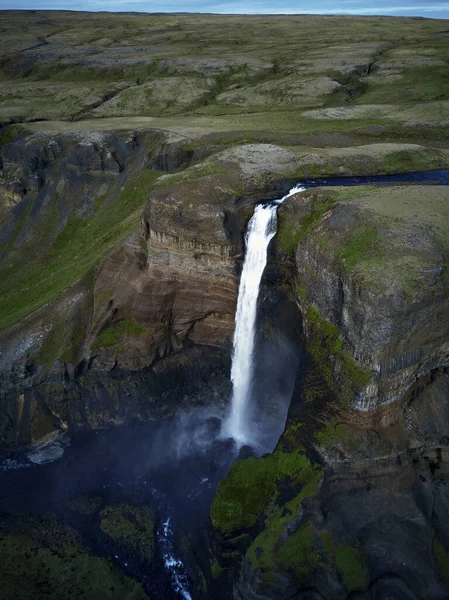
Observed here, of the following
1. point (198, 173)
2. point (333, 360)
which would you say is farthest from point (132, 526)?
point (198, 173)

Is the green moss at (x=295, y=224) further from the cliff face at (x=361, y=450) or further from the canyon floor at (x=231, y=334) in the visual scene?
the cliff face at (x=361, y=450)

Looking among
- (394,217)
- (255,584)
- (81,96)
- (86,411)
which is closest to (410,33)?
(81,96)

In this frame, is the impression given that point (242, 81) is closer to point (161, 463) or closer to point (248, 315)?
point (248, 315)

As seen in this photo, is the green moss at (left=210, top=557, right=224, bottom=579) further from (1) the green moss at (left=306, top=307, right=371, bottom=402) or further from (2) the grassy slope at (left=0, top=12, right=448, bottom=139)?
(2) the grassy slope at (left=0, top=12, right=448, bottom=139)

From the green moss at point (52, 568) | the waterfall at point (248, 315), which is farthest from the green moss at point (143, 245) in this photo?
the green moss at point (52, 568)

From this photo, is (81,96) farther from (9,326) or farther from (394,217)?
(394,217)

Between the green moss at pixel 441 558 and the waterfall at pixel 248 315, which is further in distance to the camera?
the waterfall at pixel 248 315
